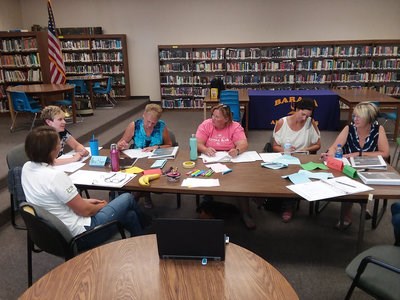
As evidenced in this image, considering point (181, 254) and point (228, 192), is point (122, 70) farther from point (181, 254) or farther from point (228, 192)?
point (181, 254)

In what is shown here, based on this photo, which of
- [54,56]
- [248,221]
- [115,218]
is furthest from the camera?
[54,56]

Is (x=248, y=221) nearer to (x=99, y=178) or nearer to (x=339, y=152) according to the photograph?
(x=339, y=152)

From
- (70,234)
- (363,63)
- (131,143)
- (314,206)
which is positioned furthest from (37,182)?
(363,63)

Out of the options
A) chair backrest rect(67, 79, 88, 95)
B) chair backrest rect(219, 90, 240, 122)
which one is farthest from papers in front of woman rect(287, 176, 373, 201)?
chair backrest rect(67, 79, 88, 95)

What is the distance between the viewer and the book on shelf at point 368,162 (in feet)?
8.34

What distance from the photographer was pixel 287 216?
3.20 m

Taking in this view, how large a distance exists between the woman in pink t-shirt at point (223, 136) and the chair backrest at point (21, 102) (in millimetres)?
3982

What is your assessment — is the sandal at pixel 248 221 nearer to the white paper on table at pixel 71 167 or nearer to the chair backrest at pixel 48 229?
the white paper on table at pixel 71 167

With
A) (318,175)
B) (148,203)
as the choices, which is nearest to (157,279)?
(318,175)

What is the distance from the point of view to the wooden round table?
4.23 feet

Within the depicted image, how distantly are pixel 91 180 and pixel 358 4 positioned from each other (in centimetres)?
846

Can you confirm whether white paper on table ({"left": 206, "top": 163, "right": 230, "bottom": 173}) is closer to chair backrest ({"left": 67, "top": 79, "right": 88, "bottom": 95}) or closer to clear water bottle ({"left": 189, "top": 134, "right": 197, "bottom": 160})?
clear water bottle ({"left": 189, "top": 134, "right": 197, "bottom": 160})

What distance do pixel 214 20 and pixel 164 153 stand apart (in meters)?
6.74

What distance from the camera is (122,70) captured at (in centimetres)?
908
